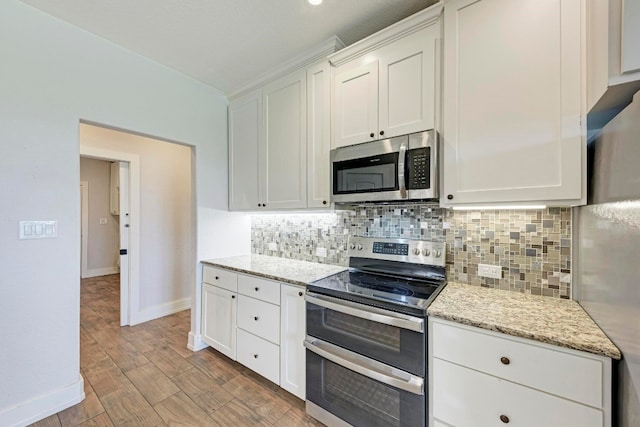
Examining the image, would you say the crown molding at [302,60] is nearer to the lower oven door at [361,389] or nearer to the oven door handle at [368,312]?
the oven door handle at [368,312]

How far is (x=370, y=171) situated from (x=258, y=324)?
1439mm

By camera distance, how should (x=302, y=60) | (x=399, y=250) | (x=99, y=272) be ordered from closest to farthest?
1. (x=399, y=250)
2. (x=302, y=60)
3. (x=99, y=272)

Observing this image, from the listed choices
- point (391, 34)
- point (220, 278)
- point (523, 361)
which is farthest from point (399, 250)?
point (220, 278)

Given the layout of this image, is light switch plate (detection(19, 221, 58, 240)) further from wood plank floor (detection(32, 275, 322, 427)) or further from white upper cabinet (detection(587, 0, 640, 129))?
white upper cabinet (detection(587, 0, 640, 129))

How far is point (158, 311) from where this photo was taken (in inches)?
136

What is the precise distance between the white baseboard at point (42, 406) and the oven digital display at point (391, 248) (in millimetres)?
2363

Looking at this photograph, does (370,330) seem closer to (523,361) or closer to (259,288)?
(523,361)

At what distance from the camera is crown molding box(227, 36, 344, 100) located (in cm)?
198

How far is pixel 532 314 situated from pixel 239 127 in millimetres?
2729

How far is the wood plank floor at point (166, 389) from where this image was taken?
1.71 metres

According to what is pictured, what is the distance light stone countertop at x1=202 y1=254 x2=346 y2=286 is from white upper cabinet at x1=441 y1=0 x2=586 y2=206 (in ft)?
3.44

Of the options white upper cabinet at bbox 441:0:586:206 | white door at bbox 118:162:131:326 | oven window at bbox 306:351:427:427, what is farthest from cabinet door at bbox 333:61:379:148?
white door at bbox 118:162:131:326

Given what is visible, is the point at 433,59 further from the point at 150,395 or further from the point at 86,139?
the point at 86,139

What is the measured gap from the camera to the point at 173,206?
3680 millimetres
